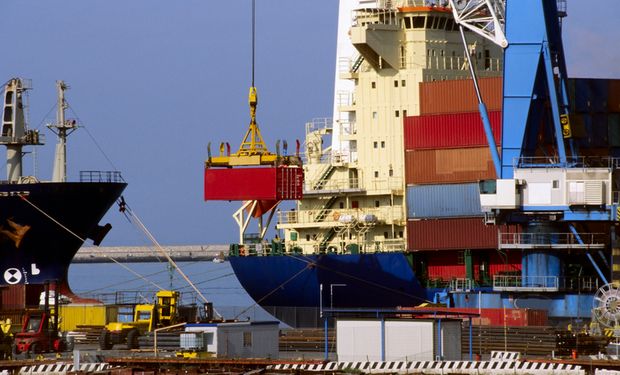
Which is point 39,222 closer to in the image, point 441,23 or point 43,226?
point 43,226

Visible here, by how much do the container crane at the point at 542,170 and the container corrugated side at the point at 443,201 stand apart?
3.47m

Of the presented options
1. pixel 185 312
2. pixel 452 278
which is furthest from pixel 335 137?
pixel 185 312

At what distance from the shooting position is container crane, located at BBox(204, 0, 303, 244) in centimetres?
6862

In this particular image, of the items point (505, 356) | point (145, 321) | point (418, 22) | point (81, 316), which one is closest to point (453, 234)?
point (418, 22)

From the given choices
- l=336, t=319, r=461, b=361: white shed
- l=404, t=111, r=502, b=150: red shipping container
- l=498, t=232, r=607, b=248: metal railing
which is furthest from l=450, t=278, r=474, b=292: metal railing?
l=336, t=319, r=461, b=361: white shed

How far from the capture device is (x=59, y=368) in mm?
45281

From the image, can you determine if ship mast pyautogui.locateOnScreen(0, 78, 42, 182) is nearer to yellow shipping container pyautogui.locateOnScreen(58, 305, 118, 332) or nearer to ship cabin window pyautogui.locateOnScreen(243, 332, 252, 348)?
yellow shipping container pyautogui.locateOnScreen(58, 305, 118, 332)

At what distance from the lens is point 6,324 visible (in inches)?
2105

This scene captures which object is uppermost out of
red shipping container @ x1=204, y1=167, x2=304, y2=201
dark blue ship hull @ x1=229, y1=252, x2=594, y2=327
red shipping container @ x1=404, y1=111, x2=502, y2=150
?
red shipping container @ x1=404, y1=111, x2=502, y2=150

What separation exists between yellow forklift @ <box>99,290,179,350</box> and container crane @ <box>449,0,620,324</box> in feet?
40.8

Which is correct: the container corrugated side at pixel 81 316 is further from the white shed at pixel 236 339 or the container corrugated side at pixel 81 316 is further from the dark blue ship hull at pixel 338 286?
the dark blue ship hull at pixel 338 286

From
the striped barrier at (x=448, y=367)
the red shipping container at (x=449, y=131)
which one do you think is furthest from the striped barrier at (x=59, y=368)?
the red shipping container at (x=449, y=131)

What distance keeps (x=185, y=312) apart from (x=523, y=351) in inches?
457

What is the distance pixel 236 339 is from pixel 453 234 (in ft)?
63.2
